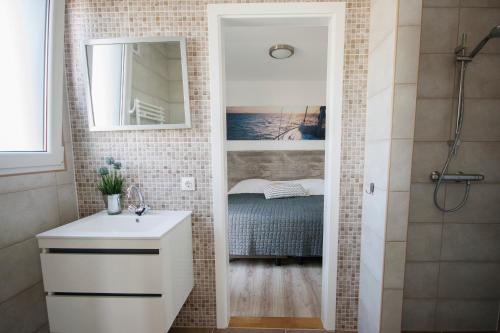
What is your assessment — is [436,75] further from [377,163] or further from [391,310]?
[391,310]

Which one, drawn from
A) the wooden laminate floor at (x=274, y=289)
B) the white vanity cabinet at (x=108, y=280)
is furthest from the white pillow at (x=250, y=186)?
the white vanity cabinet at (x=108, y=280)

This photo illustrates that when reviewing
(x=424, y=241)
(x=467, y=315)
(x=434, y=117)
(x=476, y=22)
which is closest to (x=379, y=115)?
(x=434, y=117)

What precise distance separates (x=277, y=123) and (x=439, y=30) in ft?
7.48

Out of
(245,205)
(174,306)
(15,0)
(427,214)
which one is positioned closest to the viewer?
(15,0)

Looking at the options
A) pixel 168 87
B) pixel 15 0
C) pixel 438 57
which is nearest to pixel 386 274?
pixel 438 57

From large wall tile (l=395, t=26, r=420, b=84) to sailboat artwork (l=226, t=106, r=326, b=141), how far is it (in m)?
2.34

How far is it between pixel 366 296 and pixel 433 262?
504 mm

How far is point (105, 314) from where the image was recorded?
114 centimetres

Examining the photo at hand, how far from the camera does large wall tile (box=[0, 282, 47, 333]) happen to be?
1.06 meters

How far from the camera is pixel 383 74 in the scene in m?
1.17

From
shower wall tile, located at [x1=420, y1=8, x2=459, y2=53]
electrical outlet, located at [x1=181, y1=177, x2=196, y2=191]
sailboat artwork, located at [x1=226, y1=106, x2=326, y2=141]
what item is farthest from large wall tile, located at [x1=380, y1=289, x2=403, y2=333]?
sailboat artwork, located at [x1=226, y1=106, x2=326, y2=141]

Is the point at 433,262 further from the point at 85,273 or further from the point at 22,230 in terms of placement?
the point at 22,230

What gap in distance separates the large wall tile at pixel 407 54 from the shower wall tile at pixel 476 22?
1.69 ft

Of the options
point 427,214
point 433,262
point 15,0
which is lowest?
point 433,262
